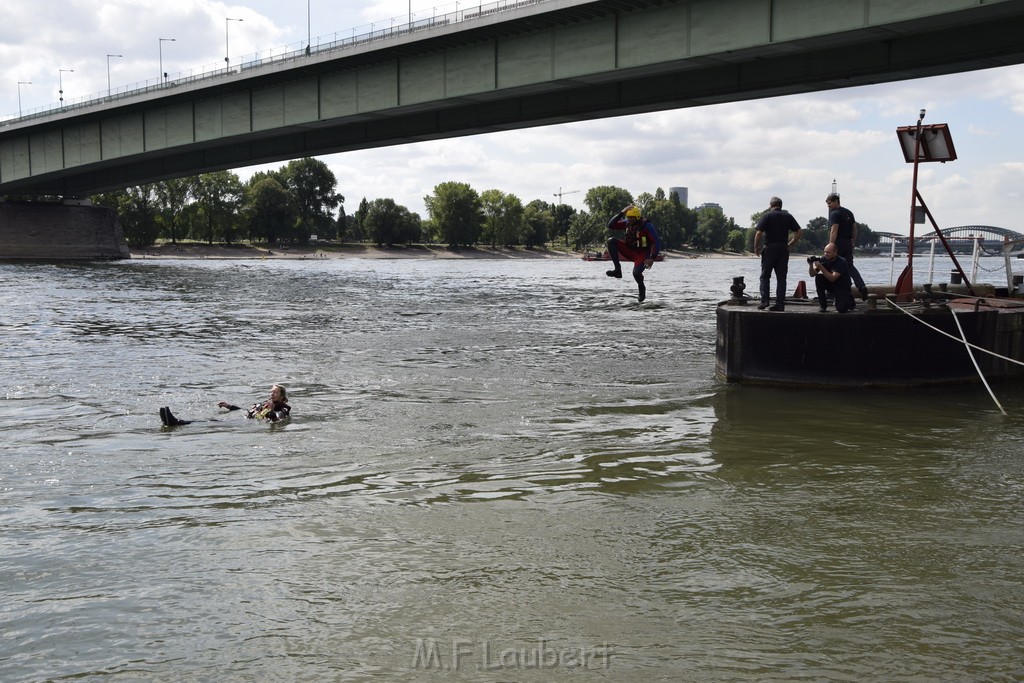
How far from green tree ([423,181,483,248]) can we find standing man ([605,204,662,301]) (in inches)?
5798

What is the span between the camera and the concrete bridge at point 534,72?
30500 millimetres

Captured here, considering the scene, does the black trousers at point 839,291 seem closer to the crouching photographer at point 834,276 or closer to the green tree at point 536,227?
the crouching photographer at point 834,276

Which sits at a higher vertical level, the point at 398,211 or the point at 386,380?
the point at 398,211

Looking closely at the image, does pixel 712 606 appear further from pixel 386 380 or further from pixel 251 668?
pixel 386 380

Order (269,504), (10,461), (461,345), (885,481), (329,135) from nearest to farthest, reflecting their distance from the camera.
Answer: (269,504)
(885,481)
(10,461)
(461,345)
(329,135)

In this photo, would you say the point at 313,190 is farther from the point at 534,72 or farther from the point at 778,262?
the point at 778,262

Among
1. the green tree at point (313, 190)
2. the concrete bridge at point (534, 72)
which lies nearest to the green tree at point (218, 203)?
the green tree at point (313, 190)

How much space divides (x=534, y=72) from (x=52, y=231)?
66756 mm

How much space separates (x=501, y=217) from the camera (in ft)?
565

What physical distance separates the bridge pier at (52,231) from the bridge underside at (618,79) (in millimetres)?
26205

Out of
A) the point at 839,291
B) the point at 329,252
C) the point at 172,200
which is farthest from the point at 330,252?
the point at 839,291

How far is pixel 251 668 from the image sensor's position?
614cm

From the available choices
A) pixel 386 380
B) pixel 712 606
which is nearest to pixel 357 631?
pixel 712 606

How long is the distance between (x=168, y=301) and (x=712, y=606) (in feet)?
141
